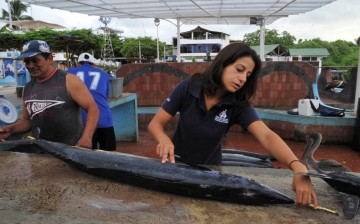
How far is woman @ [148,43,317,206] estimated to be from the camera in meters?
1.75

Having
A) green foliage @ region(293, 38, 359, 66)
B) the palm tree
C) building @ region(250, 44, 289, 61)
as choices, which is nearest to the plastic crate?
building @ region(250, 44, 289, 61)

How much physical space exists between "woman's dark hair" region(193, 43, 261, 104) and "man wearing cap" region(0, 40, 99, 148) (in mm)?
1313

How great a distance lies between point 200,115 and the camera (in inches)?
78.5

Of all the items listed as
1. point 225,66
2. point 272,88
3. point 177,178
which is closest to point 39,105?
point 177,178

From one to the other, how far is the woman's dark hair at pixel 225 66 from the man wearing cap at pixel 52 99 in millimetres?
1313

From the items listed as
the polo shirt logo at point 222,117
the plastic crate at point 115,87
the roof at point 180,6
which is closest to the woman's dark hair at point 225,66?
the polo shirt logo at point 222,117

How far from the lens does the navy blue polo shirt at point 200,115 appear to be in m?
1.97

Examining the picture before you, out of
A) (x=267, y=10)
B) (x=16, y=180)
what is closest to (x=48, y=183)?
(x=16, y=180)

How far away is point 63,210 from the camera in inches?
58.8

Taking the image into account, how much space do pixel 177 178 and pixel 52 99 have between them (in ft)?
5.39

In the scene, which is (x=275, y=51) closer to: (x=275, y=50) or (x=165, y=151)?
(x=275, y=50)

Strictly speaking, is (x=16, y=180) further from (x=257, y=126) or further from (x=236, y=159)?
(x=236, y=159)

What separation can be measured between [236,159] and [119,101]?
357cm

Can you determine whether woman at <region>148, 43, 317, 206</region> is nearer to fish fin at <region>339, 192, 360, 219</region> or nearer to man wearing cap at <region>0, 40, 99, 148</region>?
fish fin at <region>339, 192, 360, 219</region>
